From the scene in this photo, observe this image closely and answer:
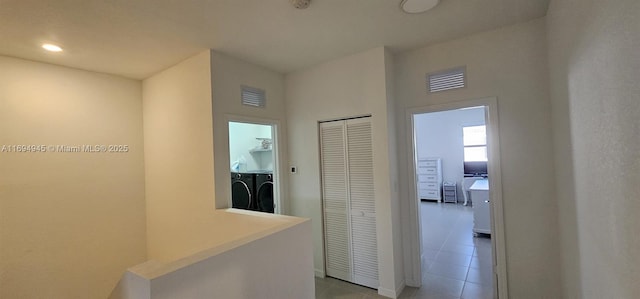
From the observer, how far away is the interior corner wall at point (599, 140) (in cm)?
85

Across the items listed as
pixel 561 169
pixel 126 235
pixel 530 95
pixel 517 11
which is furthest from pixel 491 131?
pixel 126 235

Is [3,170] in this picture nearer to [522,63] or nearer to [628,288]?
[628,288]

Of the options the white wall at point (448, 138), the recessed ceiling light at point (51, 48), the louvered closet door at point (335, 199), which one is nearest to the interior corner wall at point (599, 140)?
the louvered closet door at point (335, 199)

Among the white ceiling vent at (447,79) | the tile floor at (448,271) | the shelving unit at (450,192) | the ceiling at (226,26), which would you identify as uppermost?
the ceiling at (226,26)

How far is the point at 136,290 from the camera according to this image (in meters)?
1.19

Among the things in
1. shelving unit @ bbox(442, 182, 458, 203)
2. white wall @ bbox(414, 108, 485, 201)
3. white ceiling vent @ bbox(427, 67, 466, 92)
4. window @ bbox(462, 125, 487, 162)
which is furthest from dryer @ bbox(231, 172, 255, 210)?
window @ bbox(462, 125, 487, 162)

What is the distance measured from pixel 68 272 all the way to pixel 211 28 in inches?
124

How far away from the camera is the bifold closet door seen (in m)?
2.93

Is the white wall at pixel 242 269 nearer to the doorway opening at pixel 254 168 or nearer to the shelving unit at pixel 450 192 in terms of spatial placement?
the doorway opening at pixel 254 168

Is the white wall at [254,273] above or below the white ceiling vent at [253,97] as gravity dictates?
below

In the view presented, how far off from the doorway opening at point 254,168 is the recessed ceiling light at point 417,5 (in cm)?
203

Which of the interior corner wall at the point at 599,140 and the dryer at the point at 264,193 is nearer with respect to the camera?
the interior corner wall at the point at 599,140

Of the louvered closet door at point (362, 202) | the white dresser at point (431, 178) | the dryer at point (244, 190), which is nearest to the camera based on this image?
the louvered closet door at point (362, 202)

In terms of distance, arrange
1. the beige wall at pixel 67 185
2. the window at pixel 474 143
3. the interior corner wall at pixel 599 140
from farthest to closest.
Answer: the window at pixel 474 143
the beige wall at pixel 67 185
the interior corner wall at pixel 599 140
